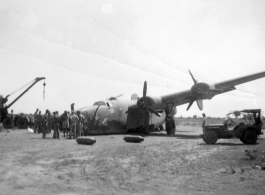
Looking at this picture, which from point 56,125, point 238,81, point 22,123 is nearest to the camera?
point 56,125

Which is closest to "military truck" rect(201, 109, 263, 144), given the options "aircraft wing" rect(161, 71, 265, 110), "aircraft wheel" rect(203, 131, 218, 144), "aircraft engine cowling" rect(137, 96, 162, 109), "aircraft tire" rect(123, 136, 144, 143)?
"aircraft wheel" rect(203, 131, 218, 144)

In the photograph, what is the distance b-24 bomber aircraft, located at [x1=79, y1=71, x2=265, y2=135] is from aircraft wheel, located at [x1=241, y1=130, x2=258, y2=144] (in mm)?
5860

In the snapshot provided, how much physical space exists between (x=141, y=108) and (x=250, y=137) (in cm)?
975

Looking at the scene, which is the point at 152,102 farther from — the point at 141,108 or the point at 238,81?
the point at 238,81

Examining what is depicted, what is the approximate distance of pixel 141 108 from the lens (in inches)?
858

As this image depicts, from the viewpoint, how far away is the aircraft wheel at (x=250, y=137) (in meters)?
13.7

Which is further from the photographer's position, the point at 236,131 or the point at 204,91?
the point at 204,91

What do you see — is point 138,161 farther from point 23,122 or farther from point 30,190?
point 23,122

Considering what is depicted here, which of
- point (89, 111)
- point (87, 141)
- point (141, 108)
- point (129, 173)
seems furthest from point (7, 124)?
point (129, 173)

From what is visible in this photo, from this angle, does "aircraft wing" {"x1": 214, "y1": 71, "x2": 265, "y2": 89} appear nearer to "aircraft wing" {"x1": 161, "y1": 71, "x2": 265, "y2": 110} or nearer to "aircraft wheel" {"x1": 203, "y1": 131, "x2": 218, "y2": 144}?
"aircraft wing" {"x1": 161, "y1": 71, "x2": 265, "y2": 110}

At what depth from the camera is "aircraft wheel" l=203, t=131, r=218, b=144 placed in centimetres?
1393

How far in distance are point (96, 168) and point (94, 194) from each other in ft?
8.03

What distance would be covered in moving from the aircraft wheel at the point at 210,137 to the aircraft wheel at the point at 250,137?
1458mm

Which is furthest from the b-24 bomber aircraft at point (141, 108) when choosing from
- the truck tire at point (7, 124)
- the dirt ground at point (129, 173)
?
→ the truck tire at point (7, 124)
